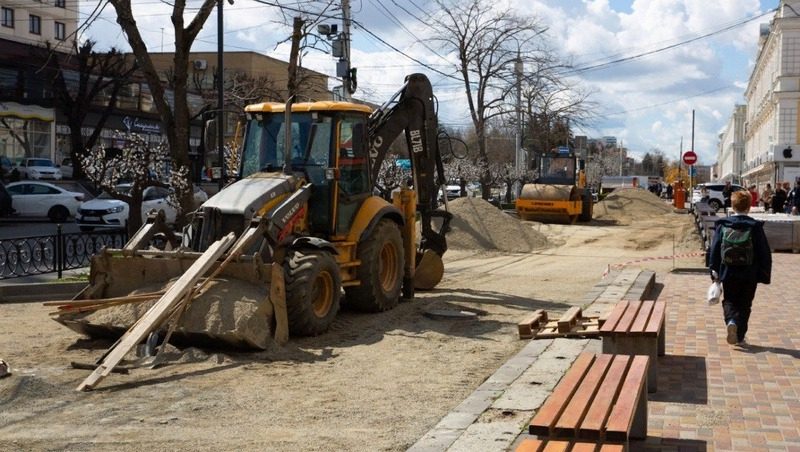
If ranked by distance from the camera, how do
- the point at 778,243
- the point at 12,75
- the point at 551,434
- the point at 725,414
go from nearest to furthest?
the point at 551,434 → the point at 725,414 → the point at 778,243 → the point at 12,75

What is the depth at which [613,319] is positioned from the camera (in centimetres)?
908

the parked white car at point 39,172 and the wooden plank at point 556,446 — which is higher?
the parked white car at point 39,172

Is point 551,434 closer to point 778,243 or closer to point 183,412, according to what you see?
point 183,412

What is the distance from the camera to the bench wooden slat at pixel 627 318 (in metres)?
8.48

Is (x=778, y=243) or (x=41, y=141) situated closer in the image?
(x=778, y=243)

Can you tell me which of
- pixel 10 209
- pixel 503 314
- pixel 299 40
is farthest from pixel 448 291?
pixel 10 209

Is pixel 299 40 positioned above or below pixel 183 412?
above

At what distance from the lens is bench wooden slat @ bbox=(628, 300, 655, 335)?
8.36 m

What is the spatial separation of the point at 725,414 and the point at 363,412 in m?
2.67

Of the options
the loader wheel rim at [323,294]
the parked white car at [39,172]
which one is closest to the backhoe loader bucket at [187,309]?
the loader wheel rim at [323,294]

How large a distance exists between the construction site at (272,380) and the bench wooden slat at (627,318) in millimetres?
1291

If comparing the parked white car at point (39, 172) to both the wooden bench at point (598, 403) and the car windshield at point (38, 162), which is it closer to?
the car windshield at point (38, 162)

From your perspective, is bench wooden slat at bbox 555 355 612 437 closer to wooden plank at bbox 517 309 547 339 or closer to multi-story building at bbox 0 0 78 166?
wooden plank at bbox 517 309 547 339

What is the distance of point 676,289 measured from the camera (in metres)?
15.7
